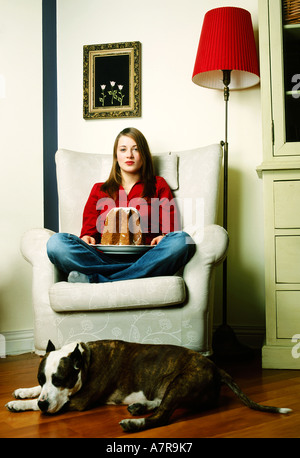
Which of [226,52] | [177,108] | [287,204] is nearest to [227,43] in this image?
[226,52]

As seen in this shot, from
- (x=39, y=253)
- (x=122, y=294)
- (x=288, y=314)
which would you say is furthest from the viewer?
(x=288, y=314)

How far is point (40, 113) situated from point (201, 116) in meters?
0.89

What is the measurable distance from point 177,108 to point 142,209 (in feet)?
Result: 2.42

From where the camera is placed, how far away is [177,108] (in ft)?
8.95

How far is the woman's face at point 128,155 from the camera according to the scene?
238cm

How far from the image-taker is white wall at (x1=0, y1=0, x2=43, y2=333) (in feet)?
8.08

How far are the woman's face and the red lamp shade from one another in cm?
48

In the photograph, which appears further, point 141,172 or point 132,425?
point 141,172

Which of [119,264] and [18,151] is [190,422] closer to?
[119,264]

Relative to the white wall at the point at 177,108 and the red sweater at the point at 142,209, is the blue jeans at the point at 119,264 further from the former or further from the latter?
the white wall at the point at 177,108

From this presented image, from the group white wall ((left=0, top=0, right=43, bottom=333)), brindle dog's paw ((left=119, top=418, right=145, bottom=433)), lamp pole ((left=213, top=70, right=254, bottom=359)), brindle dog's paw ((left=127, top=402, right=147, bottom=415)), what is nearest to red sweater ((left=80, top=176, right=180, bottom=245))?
lamp pole ((left=213, top=70, right=254, bottom=359))

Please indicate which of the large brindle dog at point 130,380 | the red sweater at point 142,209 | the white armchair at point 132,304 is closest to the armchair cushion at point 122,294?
the white armchair at point 132,304

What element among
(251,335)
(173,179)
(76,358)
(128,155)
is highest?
(128,155)

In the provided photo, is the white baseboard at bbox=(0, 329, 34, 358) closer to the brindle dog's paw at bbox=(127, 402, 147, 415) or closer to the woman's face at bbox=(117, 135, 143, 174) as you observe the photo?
the woman's face at bbox=(117, 135, 143, 174)
